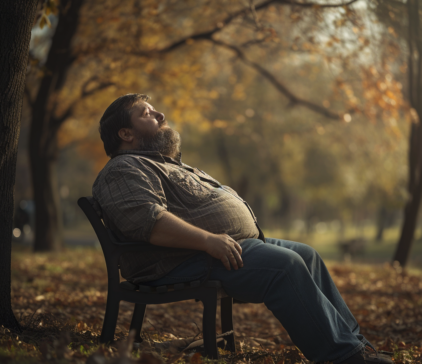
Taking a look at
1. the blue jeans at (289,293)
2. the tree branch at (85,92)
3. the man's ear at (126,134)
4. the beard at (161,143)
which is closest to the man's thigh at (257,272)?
the blue jeans at (289,293)

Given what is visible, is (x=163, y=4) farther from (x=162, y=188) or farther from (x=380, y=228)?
(x=380, y=228)

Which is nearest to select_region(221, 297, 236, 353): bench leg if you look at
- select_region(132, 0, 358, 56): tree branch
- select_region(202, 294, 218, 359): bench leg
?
select_region(202, 294, 218, 359): bench leg

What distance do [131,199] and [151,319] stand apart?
96.5 inches

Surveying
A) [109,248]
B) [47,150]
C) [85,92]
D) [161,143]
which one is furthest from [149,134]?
[47,150]

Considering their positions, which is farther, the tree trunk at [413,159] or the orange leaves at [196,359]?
the tree trunk at [413,159]

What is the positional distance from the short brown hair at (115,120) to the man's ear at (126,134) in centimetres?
2

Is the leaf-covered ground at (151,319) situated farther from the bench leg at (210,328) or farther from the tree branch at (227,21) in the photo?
the tree branch at (227,21)

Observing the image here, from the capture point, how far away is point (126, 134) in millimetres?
3248

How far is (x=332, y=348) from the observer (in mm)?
2551

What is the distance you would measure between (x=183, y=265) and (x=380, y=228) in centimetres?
3561

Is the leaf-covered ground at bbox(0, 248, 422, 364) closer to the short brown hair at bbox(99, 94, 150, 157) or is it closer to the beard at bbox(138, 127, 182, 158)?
the beard at bbox(138, 127, 182, 158)

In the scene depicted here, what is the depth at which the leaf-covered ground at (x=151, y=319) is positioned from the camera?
2.52 meters

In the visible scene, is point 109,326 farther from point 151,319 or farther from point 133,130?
A: point 151,319

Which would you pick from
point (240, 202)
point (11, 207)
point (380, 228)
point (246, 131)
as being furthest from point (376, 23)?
point (380, 228)
